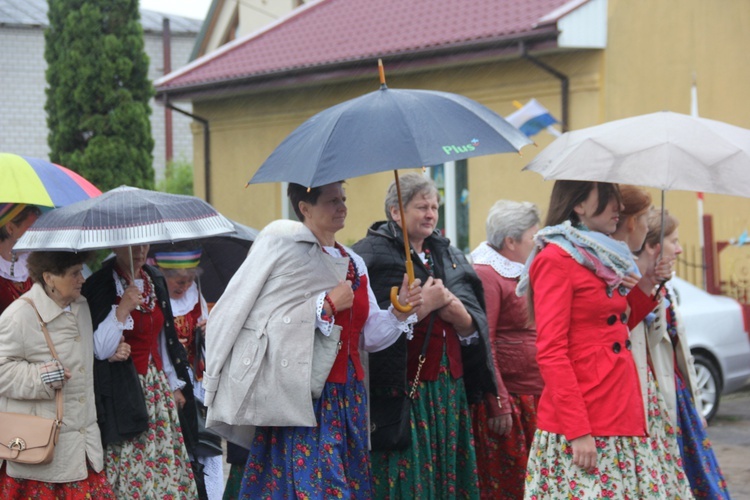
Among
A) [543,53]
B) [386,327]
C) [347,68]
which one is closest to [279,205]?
[347,68]

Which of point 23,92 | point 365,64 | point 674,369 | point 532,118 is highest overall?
point 23,92

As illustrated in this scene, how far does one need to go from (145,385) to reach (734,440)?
6.58 m

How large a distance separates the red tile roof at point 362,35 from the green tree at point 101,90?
0.69 metres

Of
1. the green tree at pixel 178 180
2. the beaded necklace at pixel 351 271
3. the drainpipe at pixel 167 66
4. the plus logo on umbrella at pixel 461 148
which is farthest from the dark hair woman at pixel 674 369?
the drainpipe at pixel 167 66

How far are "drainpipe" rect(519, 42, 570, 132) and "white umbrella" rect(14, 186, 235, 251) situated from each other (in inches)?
367

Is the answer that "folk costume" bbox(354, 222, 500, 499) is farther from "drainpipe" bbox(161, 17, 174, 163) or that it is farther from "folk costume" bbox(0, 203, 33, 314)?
"drainpipe" bbox(161, 17, 174, 163)

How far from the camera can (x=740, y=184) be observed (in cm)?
457

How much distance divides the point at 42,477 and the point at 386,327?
1645 mm

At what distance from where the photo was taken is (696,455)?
5.70m

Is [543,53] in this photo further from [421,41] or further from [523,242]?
[523,242]

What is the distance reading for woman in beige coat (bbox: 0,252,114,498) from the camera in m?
5.06

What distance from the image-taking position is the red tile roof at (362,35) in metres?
14.8

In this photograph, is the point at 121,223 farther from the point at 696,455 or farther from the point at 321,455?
the point at 696,455

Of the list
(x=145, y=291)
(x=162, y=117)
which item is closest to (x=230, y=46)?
(x=162, y=117)
